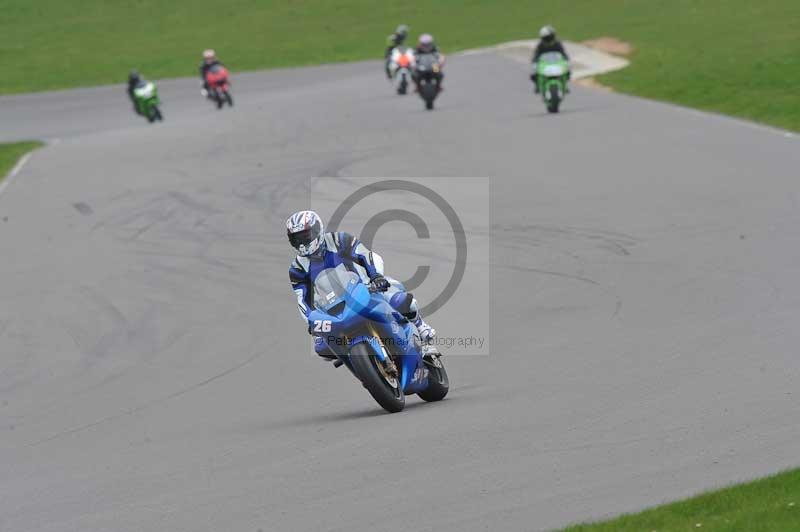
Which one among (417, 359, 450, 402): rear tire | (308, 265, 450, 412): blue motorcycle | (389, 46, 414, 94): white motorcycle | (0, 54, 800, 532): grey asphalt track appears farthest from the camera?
(389, 46, 414, 94): white motorcycle

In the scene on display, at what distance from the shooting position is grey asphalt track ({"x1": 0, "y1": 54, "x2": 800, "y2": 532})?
7699mm

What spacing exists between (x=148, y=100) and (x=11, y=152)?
18.8 ft

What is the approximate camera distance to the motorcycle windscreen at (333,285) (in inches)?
375

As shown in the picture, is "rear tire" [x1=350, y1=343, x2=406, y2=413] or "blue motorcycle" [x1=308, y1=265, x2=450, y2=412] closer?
"rear tire" [x1=350, y1=343, x2=406, y2=413]

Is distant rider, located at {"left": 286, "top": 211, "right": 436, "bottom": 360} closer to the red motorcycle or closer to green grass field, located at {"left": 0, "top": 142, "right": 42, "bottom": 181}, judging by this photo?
green grass field, located at {"left": 0, "top": 142, "right": 42, "bottom": 181}

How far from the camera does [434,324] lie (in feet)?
43.9

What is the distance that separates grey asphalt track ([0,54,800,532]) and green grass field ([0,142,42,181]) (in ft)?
4.72
